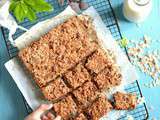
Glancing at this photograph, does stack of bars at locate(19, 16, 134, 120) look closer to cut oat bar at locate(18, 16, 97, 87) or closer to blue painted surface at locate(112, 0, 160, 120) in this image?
cut oat bar at locate(18, 16, 97, 87)

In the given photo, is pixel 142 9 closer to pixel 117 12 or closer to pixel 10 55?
pixel 117 12

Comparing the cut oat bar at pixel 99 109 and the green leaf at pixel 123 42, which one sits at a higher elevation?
the green leaf at pixel 123 42

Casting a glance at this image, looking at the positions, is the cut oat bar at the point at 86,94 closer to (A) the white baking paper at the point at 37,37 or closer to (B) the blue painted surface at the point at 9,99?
(A) the white baking paper at the point at 37,37

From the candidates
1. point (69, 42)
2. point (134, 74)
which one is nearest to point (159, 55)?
point (134, 74)

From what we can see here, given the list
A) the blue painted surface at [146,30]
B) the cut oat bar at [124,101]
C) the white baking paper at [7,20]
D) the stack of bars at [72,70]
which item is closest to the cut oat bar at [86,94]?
the stack of bars at [72,70]

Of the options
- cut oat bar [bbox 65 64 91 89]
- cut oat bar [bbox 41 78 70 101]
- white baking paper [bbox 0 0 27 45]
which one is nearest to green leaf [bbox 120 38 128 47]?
cut oat bar [bbox 65 64 91 89]

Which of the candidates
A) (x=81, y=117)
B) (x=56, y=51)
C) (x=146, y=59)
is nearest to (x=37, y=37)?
(x=56, y=51)

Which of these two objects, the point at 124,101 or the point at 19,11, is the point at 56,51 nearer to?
the point at 19,11
